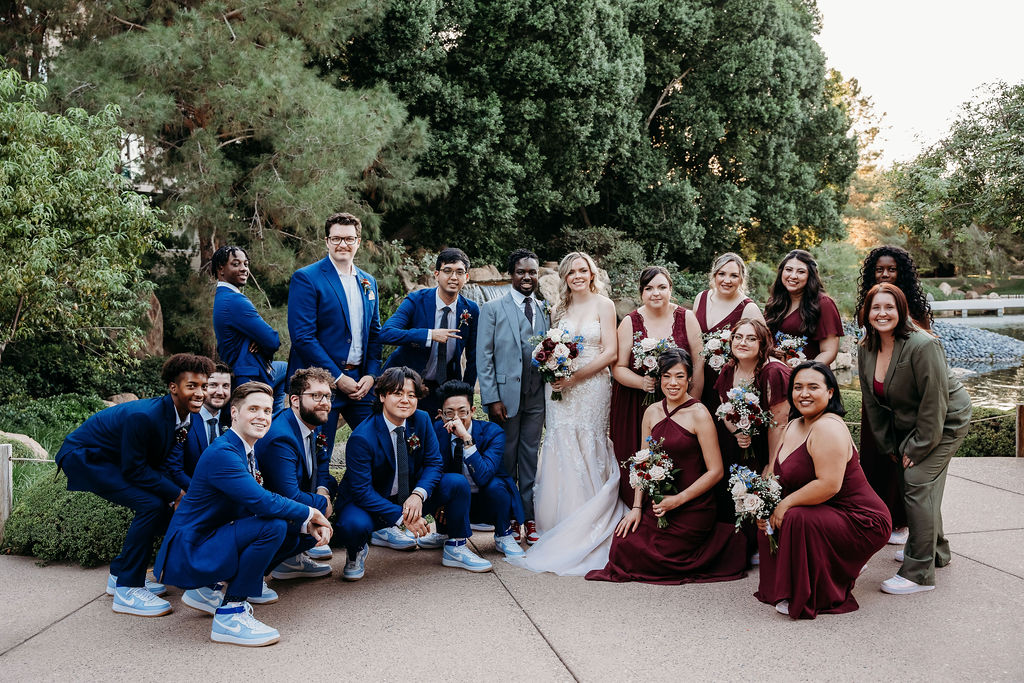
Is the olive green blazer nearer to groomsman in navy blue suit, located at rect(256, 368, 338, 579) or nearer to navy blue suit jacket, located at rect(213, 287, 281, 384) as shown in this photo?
groomsman in navy blue suit, located at rect(256, 368, 338, 579)

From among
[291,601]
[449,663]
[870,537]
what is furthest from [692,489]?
[291,601]

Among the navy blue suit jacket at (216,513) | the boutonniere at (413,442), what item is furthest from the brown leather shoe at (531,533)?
the navy blue suit jacket at (216,513)

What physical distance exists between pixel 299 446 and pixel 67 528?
2000 mm

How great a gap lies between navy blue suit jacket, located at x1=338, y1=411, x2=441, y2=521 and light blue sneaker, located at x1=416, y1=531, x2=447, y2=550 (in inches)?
28.8

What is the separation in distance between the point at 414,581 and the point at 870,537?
105 inches

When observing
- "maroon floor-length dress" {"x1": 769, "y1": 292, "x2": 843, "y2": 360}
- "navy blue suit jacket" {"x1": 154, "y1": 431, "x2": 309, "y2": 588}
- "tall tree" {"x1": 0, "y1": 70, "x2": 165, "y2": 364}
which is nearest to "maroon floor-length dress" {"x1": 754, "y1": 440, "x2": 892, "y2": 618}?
"maroon floor-length dress" {"x1": 769, "y1": 292, "x2": 843, "y2": 360}

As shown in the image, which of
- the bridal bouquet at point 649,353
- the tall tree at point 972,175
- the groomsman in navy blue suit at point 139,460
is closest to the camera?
the groomsman in navy blue suit at point 139,460

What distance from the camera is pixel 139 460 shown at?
4379 mm

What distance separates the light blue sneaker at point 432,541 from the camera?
217 inches

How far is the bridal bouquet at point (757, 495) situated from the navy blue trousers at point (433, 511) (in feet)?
5.50

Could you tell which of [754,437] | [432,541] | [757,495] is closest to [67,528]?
[432,541]

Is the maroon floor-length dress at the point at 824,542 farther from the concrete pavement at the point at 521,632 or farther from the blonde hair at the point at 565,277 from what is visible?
the blonde hair at the point at 565,277

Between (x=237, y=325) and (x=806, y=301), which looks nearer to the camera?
(x=237, y=325)

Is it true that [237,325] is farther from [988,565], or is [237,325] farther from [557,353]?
[988,565]
